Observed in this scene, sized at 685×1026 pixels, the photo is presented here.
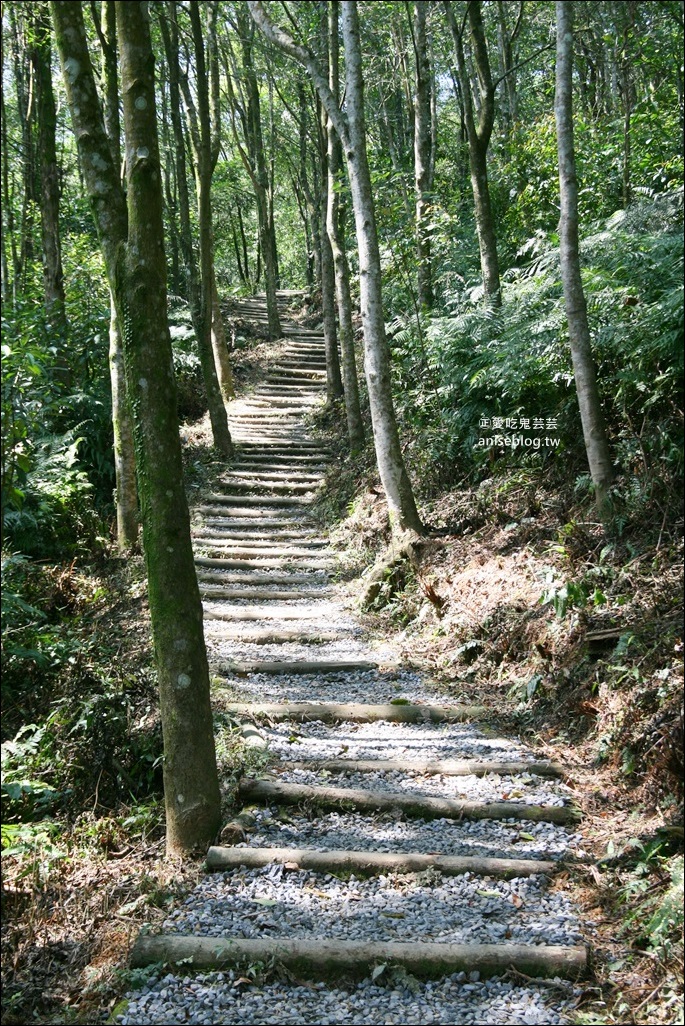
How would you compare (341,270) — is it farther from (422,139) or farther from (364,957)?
(364,957)

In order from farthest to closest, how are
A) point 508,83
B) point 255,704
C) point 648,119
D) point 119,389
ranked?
point 508,83, point 648,119, point 119,389, point 255,704

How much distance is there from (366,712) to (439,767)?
3.28 feet

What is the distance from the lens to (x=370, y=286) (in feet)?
27.7

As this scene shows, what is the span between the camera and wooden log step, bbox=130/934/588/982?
3.44m

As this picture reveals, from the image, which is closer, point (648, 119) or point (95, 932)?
point (95, 932)

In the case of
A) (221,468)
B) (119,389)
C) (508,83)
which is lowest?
(221,468)

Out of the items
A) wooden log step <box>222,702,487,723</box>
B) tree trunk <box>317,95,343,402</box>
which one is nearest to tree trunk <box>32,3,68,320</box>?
tree trunk <box>317,95,343,402</box>

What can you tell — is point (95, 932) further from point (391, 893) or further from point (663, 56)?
point (663, 56)

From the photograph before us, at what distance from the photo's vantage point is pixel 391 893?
3982 mm

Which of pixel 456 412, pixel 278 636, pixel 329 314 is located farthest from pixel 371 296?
pixel 329 314

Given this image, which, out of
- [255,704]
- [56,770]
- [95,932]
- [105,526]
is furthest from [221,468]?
[95,932]

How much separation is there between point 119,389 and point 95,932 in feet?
20.7

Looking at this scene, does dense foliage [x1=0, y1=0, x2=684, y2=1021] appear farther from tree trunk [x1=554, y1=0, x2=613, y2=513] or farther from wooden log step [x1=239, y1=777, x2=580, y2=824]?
wooden log step [x1=239, y1=777, x2=580, y2=824]

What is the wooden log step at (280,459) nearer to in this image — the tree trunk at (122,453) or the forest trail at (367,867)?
the tree trunk at (122,453)
